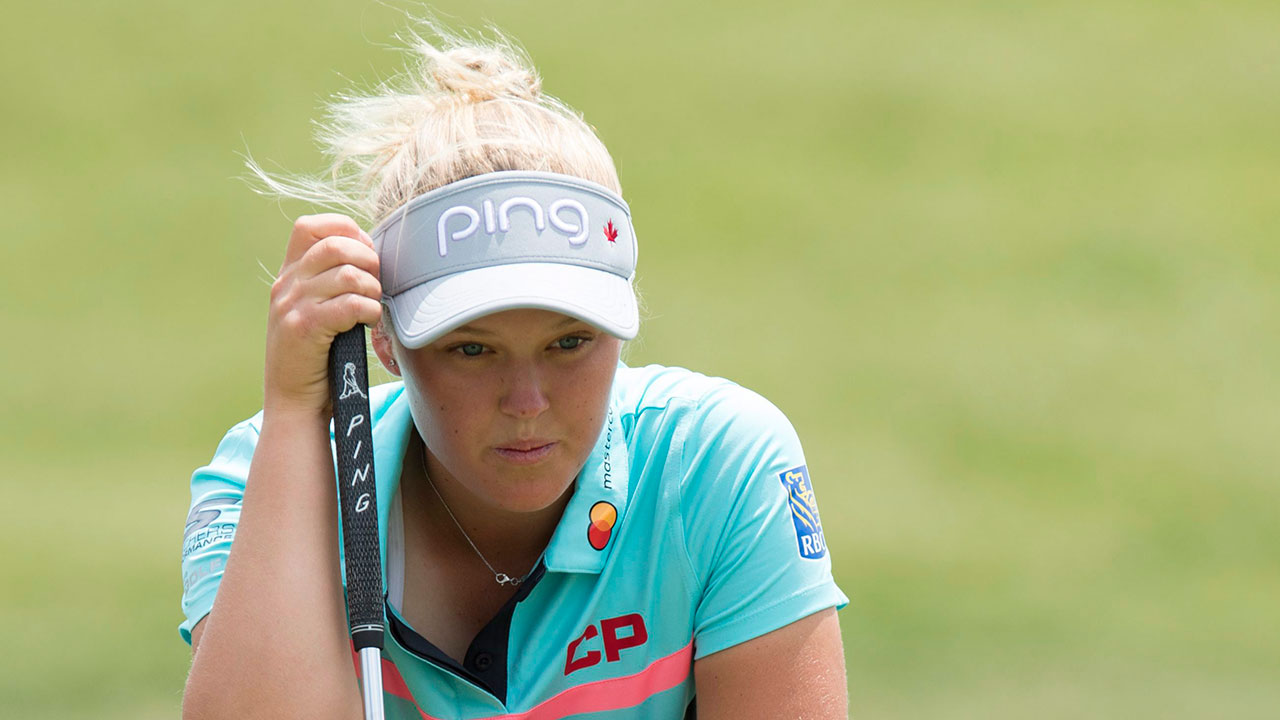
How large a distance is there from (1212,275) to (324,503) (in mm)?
6213

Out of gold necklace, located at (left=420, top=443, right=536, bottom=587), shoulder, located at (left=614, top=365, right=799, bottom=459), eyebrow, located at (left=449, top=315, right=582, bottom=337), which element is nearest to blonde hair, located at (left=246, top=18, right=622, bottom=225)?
eyebrow, located at (left=449, top=315, right=582, bottom=337)

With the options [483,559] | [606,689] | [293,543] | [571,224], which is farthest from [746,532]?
[293,543]

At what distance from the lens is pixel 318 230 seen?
82.3 inches

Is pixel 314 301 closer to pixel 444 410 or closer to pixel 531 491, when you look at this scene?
pixel 444 410

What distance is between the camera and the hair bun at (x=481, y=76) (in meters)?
2.35

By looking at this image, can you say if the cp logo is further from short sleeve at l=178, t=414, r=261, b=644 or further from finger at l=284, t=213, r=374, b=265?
finger at l=284, t=213, r=374, b=265

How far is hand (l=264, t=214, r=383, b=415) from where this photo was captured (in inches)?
81.1

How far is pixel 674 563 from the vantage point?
2279mm

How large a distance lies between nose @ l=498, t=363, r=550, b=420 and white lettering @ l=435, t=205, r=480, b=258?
0.19 meters

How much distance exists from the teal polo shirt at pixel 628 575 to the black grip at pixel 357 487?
0.19 m

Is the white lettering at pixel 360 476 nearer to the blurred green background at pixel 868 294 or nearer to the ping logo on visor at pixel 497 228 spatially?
the ping logo on visor at pixel 497 228

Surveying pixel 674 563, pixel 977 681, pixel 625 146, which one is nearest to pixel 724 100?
pixel 625 146

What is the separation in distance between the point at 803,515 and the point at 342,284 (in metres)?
0.77

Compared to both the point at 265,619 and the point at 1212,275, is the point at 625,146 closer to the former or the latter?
the point at 1212,275
